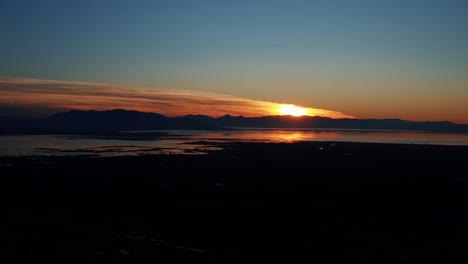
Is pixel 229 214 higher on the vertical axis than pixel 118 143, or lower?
lower

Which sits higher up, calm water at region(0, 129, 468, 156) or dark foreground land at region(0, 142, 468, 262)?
calm water at region(0, 129, 468, 156)

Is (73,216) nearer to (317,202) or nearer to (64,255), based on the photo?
(64,255)

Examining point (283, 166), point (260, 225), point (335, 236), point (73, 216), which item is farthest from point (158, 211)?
point (283, 166)

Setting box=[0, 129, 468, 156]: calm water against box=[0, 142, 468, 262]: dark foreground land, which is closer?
box=[0, 142, 468, 262]: dark foreground land

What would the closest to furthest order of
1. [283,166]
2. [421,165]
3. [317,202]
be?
[317,202]
[283,166]
[421,165]

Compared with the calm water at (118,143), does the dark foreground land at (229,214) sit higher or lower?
lower

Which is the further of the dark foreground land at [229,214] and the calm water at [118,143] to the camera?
the calm water at [118,143]

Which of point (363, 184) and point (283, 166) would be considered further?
point (283, 166)

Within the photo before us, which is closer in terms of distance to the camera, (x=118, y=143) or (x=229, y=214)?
(x=229, y=214)
